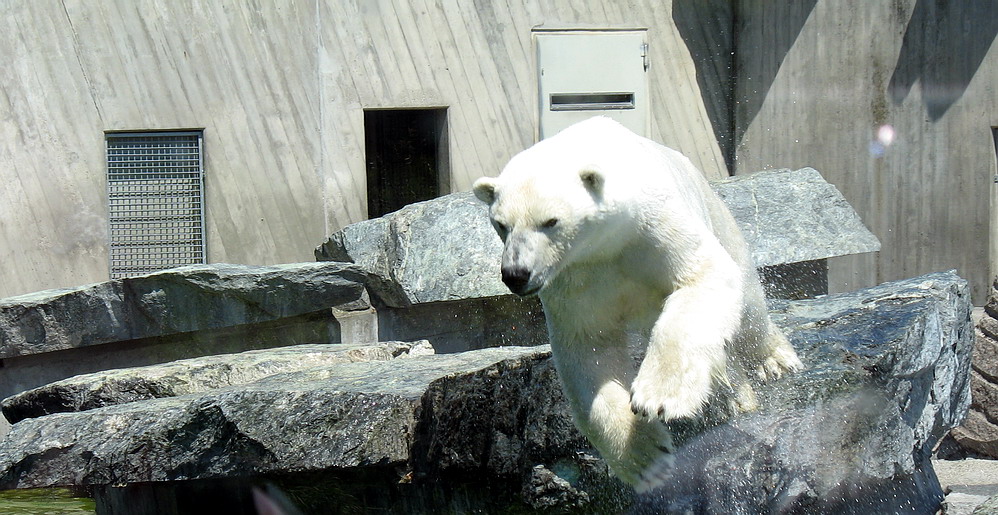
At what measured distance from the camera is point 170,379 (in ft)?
19.1

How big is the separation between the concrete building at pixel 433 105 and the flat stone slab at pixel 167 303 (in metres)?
1.57

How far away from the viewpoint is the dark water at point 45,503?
5688mm

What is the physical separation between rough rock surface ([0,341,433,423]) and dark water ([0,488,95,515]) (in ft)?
1.50

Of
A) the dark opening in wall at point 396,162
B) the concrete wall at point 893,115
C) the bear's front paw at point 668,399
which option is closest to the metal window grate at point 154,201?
the dark opening in wall at point 396,162

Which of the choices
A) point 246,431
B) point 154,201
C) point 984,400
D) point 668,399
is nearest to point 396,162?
point 154,201

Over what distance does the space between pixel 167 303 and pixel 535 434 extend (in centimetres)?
417

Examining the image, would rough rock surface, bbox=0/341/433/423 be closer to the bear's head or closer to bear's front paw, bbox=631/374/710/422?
the bear's head

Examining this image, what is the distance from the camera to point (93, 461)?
4.88 meters

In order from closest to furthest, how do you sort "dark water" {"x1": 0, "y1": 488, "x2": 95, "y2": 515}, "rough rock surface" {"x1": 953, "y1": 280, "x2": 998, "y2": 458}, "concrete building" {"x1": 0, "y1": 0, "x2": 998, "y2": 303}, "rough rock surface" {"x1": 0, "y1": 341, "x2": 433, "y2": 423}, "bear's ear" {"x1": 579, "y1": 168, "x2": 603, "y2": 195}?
"bear's ear" {"x1": 579, "y1": 168, "x2": 603, "y2": 195} < "dark water" {"x1": 0, "y1": 488, "x2": 95, "y2": 515} < "rough rock surface" {"x1": 0, "y1": 341, "x2": 433, "y2": 423} < "rough rock surface" {"x1": 953, "y1": 280, "x2": 998, "y2": 458} < "concrete building" {"x1": 0, "y1": 0, "x2": 998, "y2": 303}

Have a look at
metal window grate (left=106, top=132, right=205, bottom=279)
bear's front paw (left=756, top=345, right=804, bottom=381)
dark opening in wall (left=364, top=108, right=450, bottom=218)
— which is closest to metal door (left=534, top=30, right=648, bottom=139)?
dark opening in wall (left=364, top=108, right=450, bottom=218)

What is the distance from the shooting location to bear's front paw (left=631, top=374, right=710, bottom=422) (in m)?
2.94

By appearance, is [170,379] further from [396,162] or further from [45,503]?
[396,162]

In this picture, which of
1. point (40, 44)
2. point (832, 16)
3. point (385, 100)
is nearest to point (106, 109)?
point (40, 44)

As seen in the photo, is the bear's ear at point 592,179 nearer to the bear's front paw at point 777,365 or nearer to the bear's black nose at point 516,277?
the bear's black nose at point 516,277
